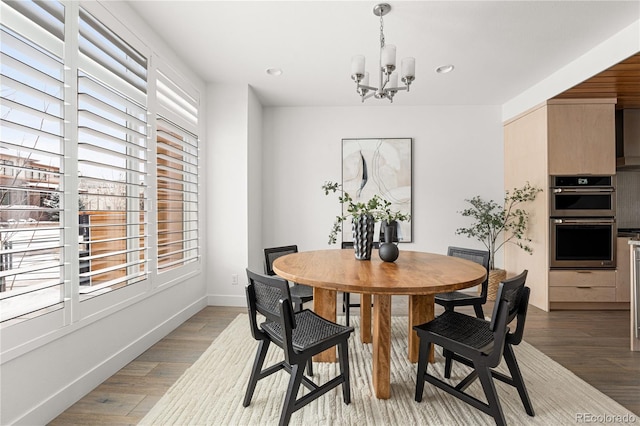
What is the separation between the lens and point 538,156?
3.66 m

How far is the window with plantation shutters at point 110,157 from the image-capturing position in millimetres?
1921

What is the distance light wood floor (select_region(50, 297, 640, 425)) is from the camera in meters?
1.79

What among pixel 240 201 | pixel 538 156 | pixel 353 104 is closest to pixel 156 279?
pixel 240 201

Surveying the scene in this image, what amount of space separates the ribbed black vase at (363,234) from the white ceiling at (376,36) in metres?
1.52

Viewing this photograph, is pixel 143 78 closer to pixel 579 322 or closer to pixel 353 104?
pixel 353 104

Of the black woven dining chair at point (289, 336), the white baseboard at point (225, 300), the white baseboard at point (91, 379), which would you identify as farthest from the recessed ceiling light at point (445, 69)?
the white baseboard at point (91, 379)

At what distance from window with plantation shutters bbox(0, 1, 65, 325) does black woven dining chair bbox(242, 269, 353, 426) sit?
1.06m

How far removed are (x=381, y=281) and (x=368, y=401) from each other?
31.3 inches

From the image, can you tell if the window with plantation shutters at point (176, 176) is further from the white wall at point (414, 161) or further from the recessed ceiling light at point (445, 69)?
the recessed ceiling light at point (445, 69)

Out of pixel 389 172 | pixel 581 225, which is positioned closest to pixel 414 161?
pixel 389 172

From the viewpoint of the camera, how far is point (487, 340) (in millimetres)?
1593

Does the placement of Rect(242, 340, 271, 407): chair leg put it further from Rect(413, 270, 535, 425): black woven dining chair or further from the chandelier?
the chandelier

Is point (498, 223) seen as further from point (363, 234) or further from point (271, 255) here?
point (271, 255)

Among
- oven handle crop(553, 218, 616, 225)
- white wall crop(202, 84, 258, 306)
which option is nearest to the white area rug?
white wall crop(202, 84, 258, 306)
